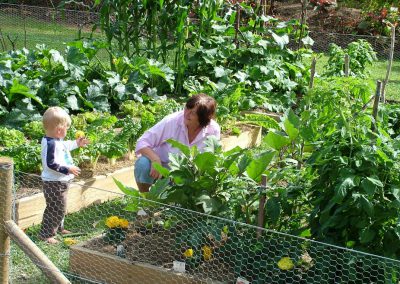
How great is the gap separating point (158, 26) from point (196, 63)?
671 millimetres

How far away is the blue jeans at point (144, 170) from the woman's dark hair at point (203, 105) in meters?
0.50

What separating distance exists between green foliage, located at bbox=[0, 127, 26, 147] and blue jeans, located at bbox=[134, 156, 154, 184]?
A: 3.96 feet

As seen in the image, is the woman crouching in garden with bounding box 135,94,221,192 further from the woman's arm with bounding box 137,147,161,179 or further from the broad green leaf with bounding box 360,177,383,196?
the broad green leaf with bounding box 360,177,383,196

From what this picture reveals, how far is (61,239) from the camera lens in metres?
5.13

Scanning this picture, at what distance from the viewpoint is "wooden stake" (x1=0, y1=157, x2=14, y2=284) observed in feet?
12.6

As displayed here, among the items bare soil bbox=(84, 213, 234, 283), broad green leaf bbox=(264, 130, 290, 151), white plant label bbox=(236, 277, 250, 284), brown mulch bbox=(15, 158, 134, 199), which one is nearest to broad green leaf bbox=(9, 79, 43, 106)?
brown mulch bbox=(15, 158, 134, 199)

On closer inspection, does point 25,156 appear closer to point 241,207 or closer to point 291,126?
point 241,207

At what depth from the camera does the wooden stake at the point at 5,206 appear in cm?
383

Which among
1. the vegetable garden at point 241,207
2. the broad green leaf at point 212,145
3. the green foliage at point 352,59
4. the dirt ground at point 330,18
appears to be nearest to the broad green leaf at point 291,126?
the vegetable garden at point 241,207

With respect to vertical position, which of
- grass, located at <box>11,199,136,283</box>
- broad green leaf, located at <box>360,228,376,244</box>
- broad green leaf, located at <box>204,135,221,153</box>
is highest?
broad green leaf, located at <box>204,135,221,153</box>

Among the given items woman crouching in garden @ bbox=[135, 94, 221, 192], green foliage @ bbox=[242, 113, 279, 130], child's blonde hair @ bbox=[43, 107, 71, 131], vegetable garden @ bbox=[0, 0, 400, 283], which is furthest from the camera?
green foliage @ bbox=[242, 113, 279, 130]

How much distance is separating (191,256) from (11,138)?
8.42ft

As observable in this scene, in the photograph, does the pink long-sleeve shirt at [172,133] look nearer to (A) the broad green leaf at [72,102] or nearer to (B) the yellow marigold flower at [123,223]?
(B) the yellow marigold flower at [123,223]

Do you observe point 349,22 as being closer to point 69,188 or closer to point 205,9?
point 205,9
